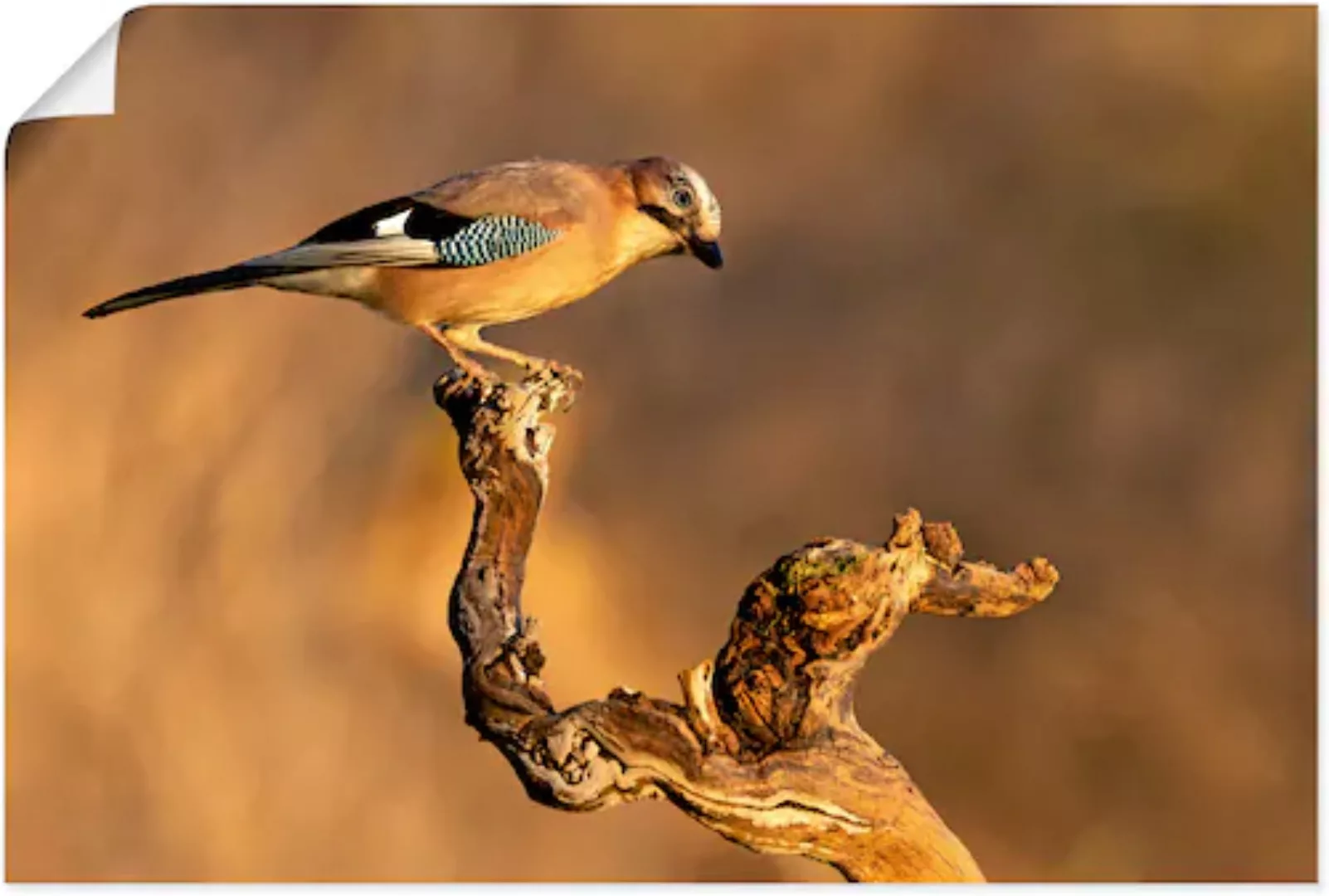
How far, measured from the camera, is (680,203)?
2.23 metres

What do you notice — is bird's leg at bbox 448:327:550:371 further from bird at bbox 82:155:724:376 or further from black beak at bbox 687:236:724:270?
black beak at bbox 687:236:724:270

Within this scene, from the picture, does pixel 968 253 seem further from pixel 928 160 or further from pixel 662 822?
pixel 662 822

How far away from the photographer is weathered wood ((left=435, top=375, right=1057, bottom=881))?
185 centimetres

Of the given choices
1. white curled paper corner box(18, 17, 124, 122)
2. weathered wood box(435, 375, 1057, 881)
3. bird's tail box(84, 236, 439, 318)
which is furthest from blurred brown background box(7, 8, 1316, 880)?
weathered wood box(435, 375, 1057, 881)

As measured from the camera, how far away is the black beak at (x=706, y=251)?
7.38ft

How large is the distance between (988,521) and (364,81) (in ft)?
3.43

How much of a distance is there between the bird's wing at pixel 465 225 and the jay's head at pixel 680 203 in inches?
3.2

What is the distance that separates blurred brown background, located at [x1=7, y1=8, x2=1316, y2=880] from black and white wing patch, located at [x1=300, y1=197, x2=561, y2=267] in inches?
5.6

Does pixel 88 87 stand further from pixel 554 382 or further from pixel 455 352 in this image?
pixel 554 382

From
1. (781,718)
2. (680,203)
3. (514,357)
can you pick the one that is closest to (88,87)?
(514,357)

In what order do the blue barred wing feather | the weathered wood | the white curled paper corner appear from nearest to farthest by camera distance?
the weathered wood, the blue barred wing feather, the white curled paper corner

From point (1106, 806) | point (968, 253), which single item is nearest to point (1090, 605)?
point (1106, 806)

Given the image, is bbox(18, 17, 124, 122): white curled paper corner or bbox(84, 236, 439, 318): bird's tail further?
bbox(18, 17, 124, 122): white curled paper corner

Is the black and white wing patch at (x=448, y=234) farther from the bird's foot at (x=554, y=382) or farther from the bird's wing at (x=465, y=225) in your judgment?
the bird's foot at (x=554, y=382)
